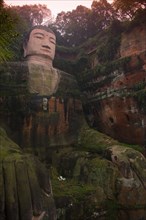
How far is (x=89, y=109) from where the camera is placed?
15969 millimetres

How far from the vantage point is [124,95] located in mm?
14242

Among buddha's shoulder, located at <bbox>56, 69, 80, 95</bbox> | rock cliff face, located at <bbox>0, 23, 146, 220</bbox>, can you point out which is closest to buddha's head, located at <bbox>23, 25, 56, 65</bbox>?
buddha's shoulder, located at <bbox>56, 69, 80, 95</bbox>

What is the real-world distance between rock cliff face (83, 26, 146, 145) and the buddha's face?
309 centimetres

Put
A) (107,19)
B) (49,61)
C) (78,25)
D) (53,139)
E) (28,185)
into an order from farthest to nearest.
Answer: (78,25)
(107,19)
(49,61)
(53,139)
(28,185)

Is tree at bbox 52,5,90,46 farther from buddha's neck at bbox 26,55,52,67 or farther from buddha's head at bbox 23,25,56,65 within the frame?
buddha's neck at bbox 26,55,52,67

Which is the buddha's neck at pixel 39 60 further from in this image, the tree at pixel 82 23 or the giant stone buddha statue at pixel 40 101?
the tree at pixel 82 23

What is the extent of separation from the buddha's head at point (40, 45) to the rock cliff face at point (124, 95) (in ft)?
10.0

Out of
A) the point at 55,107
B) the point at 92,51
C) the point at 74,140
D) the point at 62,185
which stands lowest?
the point at 62,185

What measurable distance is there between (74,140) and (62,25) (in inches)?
558

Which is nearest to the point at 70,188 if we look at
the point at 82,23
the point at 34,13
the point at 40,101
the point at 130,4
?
the point at 40,101

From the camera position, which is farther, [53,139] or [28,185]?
[53,139]

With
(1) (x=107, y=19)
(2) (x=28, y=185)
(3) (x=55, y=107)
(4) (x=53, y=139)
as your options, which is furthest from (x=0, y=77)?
(1) (x=107, y=19)

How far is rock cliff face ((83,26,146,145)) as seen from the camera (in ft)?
45.6

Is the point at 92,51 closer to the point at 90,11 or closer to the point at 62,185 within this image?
the point at 90,11
